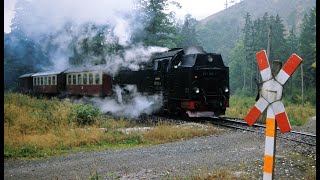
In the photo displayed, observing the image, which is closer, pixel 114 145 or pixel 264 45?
pixel 114 145

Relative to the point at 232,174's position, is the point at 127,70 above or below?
above

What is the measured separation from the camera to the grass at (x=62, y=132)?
7.70 meters

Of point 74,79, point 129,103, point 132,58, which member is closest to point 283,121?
point 132,58

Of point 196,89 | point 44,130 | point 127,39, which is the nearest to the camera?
point 44,130

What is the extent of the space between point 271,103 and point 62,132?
22.2ft

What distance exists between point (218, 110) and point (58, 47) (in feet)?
21.5

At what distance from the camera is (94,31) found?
1238 cm

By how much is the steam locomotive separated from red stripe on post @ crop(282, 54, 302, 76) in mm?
6754

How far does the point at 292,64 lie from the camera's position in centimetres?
388

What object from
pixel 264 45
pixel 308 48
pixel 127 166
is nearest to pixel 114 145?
pixel 127 166

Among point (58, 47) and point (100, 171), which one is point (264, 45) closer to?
A: point (58, 47)

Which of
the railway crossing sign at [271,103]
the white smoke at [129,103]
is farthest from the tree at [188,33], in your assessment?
the railway crossing sign at [271,103]

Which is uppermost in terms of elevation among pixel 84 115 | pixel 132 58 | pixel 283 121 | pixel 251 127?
pixel 132 58

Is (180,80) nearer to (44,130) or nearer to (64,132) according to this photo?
(64,132)
